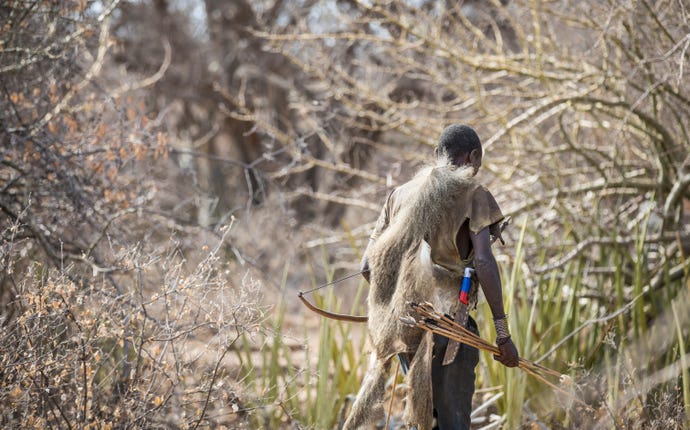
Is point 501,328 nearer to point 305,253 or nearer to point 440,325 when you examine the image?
point 440,325

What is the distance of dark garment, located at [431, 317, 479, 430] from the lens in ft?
11.9

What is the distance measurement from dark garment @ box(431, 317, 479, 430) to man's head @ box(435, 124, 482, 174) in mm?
824

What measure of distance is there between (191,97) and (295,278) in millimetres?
7128

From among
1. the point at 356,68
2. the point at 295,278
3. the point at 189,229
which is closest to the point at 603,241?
the point at 189,229

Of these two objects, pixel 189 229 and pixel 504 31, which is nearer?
pixel 189 229

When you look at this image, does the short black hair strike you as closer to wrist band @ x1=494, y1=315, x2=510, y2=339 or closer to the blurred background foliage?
wrist band @ x1=494, y1=315, x2=510, y2=339

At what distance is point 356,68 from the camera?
12.2 m

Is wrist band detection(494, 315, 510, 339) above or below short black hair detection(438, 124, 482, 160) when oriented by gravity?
below

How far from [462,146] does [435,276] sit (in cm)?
61

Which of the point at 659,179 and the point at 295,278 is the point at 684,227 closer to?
the point at 659,179

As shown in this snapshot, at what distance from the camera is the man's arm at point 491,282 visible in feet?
11.1

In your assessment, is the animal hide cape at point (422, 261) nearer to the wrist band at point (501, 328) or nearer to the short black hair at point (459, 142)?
the short black hair at point (459, 142)

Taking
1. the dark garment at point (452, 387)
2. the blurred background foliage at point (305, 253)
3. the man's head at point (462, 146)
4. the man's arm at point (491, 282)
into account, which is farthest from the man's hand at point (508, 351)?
the blurred background foliage at point (305, 253)

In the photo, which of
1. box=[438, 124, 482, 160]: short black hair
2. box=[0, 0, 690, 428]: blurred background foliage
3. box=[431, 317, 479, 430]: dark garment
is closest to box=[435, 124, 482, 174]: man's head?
box=[438, 124, 482, 160]: short black hair
